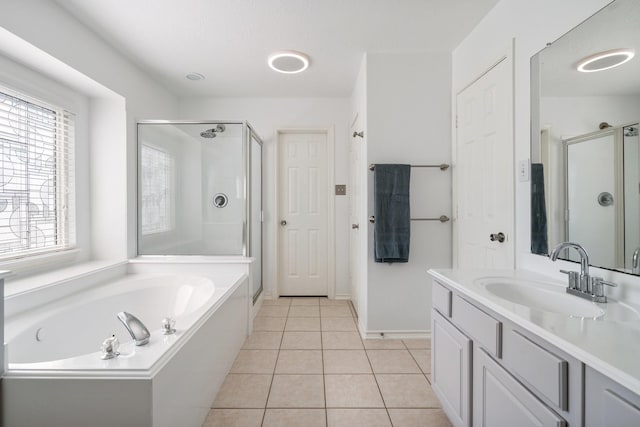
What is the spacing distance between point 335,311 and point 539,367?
7.89ft

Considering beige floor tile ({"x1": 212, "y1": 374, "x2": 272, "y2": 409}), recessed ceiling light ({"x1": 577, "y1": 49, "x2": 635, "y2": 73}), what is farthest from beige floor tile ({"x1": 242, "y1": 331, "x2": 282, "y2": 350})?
recessed ceiling light ({"x1": 577, "y1": 49, "x2": 635, "y2": 73})

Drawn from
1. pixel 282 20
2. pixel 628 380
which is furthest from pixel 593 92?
pixel 282 20

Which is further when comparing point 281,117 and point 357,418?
point 281,117

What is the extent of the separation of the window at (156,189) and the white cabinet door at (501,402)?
8.78 ft

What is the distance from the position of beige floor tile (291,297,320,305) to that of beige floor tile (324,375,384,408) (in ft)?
4.81

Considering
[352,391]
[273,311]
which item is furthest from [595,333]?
[273,311]

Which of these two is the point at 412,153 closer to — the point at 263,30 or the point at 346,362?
the point at 263,30

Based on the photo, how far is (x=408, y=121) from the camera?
8.04 ft

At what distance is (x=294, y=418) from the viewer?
1549 millimetres

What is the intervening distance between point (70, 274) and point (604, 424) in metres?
2.72

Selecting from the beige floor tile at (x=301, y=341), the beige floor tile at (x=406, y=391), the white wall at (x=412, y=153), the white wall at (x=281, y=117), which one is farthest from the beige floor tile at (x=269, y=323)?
the beige floor tile at (x=406, y=391)

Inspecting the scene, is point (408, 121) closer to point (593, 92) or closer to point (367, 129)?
point (367, 129)

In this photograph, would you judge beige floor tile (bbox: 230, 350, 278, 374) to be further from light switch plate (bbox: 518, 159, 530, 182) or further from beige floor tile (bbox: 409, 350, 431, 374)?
light switch plate (bbox: 518, 159, 530, 182)

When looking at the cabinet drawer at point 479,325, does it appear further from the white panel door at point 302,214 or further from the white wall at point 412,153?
the white panel door at point 302,214
